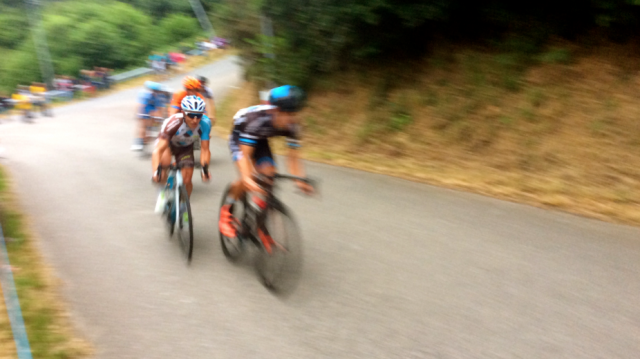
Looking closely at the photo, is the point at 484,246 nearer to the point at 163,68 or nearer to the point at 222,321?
the point at 222,321

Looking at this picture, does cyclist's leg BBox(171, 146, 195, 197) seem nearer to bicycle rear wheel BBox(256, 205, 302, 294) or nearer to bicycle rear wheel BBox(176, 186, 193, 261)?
bicycle rear wheel BBox(176, 186, 193, 261)

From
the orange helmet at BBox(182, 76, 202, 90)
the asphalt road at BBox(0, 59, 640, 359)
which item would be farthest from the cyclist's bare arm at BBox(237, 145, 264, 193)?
the orange helmet at BBox(182, 76, 202, 90)

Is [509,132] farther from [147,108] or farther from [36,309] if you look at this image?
[147,108]

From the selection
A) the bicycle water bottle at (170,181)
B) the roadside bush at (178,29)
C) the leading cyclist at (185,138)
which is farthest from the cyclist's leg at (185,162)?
the roadside bush at (178,29)

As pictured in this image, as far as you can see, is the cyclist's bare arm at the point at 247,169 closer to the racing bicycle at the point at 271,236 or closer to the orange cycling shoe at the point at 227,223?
the racing bicycle at the point at 271,236

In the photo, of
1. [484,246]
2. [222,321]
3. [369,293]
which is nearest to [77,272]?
[222,321]

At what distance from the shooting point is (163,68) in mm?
32406

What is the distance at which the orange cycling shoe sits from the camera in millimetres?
4848

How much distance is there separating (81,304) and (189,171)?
1.83 m

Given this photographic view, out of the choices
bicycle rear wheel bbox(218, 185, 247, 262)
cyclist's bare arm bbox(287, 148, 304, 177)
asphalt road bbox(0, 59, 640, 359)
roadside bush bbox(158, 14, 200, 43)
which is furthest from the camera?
roadside bush bbox(158, 14, 200, 43)

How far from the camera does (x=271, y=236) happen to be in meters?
4.54

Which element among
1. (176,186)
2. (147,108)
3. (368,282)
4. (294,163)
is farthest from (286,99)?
(147,108)

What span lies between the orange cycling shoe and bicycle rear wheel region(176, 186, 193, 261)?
0.34 metres

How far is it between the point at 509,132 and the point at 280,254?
5.48 m
